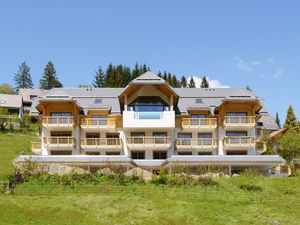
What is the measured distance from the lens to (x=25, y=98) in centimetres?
11338

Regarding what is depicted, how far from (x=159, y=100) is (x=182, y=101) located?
12.3 ft

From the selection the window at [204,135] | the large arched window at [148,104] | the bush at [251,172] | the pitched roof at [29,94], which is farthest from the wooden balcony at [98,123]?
the pitched roof at [29,94]

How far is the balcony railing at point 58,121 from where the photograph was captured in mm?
47312

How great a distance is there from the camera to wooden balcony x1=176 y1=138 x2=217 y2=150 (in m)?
47.3

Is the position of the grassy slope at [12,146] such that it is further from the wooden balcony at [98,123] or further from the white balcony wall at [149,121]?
the white balcony wall at [149,121]

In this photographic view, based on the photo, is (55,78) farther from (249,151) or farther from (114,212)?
(114,212)

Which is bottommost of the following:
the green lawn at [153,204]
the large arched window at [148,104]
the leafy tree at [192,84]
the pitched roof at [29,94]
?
the green lawn at [153,204]

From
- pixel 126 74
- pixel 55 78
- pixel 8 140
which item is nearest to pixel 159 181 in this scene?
pixel 8 140

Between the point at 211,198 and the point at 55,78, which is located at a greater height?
the point at 55,78

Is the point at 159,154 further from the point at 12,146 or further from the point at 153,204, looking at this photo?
the point at 12,146

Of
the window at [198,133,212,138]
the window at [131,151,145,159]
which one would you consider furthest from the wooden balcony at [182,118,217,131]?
the window at [131,151,145,159]

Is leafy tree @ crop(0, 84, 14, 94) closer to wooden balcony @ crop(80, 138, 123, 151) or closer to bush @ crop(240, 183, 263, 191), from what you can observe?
wooden balcony @ crop(80, 138, 123, 151)

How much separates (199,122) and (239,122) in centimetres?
392

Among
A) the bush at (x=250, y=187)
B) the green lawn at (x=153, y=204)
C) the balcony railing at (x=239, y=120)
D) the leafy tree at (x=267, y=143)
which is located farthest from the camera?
the leafy tree at (x=267, y=143)
